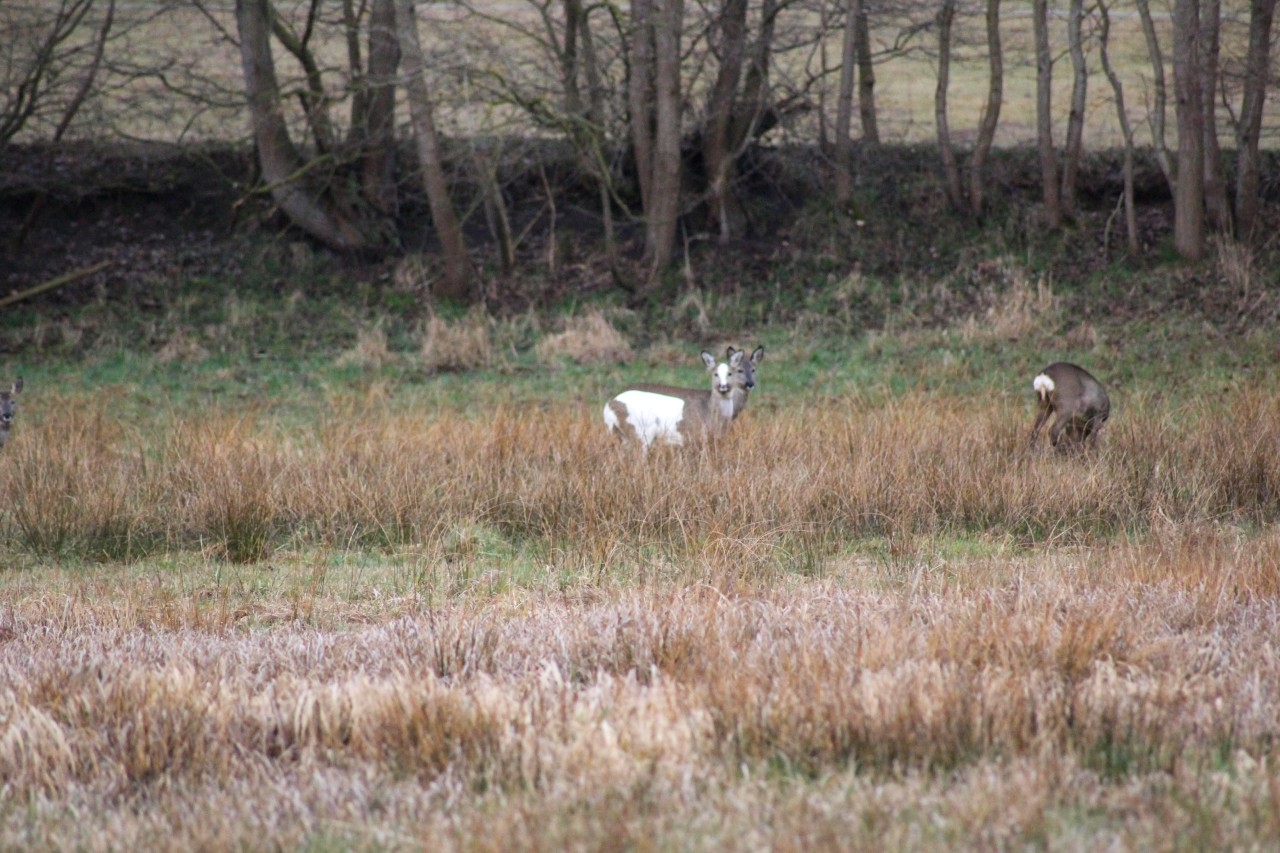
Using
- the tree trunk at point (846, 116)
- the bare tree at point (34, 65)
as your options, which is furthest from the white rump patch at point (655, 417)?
the bare tree at point (34, 65)

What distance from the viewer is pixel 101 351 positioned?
19.8 meters

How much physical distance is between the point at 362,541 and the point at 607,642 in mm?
3720

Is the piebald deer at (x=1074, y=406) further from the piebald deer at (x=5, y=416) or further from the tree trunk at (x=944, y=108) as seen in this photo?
the tree trunk at (x=944, y=108)

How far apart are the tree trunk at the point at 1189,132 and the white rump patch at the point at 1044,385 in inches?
376

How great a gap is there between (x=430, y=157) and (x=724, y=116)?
5.39 metres

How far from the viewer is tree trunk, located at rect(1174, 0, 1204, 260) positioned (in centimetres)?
1862

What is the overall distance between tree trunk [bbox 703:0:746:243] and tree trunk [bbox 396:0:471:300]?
4617mm

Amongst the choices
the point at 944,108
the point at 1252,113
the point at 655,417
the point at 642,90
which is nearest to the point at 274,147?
the point at 642,90

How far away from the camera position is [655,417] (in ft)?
37.9

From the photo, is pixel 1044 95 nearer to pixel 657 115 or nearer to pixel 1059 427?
pixel 657 115

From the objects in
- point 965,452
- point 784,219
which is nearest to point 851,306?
point 784,219

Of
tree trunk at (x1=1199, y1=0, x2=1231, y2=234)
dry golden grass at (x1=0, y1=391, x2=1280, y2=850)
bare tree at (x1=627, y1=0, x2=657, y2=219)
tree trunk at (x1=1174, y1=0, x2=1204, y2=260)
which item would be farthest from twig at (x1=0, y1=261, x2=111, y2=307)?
tree trunk at (x1=1199, y1=0, x2=1231, y2=234)

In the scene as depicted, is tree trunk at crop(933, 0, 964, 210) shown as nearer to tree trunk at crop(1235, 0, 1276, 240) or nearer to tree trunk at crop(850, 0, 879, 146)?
tree trunk at crop(850, 0, 879, 146)

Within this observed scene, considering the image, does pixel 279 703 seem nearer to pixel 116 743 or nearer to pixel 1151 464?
pixel 116 743
